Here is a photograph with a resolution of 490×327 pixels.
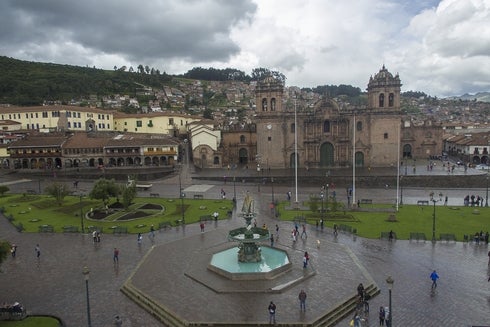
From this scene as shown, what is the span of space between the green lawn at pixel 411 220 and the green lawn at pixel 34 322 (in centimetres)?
1877

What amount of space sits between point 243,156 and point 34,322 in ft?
163

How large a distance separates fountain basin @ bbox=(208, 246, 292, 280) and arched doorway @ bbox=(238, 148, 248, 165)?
41.6 metres

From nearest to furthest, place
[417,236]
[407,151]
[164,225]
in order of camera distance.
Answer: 1. [417,236]
2. [164,225]
3. [407,151]

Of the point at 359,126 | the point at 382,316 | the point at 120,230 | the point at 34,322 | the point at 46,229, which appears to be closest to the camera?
the point at 382,316

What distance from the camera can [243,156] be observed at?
208 ft

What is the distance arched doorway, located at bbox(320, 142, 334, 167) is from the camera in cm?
5638

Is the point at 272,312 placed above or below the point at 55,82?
below

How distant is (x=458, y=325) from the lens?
46.8 ft

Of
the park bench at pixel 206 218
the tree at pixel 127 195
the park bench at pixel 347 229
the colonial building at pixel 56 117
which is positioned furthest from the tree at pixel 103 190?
the colonial building at pixel 56 117

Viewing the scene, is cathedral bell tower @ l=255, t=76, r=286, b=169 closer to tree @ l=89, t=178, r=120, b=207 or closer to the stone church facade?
the stone church facade

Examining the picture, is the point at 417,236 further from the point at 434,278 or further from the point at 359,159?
the point at 359,159

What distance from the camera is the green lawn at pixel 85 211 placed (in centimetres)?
2944

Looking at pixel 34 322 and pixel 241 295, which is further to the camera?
pixel 241 295

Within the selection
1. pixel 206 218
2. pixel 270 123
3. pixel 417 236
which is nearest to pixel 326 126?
pixel 270 123
